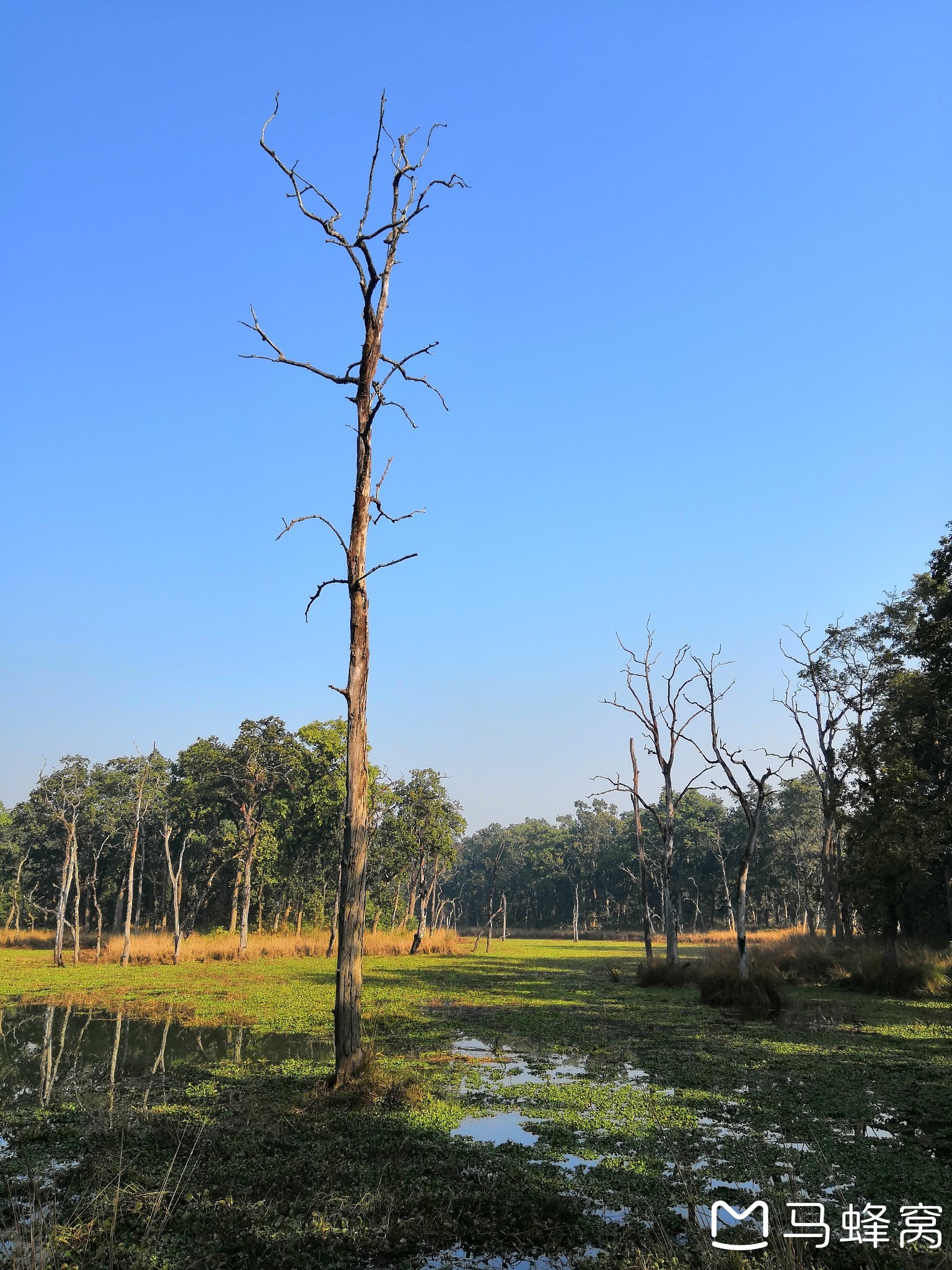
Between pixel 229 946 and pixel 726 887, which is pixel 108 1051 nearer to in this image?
pixel 229 946

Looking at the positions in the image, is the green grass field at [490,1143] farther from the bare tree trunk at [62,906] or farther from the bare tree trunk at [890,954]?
the bare tree trunk at [62,906]

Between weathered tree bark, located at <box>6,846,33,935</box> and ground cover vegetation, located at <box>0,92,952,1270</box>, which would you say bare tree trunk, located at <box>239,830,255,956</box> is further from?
weathered tree bark, located at <box>6,846,33,935</box>

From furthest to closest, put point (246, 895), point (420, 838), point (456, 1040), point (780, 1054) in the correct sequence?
point (420, 838), point (246, 895), point (456, 1040), point (780, 1054)

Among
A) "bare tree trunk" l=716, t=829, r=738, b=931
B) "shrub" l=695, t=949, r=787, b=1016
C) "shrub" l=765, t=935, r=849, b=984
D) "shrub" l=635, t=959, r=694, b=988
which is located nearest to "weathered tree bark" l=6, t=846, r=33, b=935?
"shrub" l=635, t=959, r=694, b=988

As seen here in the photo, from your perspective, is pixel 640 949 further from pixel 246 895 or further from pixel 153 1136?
pixel 153 1136

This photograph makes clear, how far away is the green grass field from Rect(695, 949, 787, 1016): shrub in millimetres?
1696

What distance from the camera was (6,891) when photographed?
47375mm

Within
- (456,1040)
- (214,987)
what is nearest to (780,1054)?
(456,1040)

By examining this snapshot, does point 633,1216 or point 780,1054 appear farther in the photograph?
point 780,1054

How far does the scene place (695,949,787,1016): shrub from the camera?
48.8 ft

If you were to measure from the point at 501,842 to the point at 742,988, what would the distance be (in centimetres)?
3702

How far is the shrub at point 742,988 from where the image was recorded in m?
14.9

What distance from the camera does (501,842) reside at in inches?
2041

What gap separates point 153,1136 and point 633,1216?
377cm
